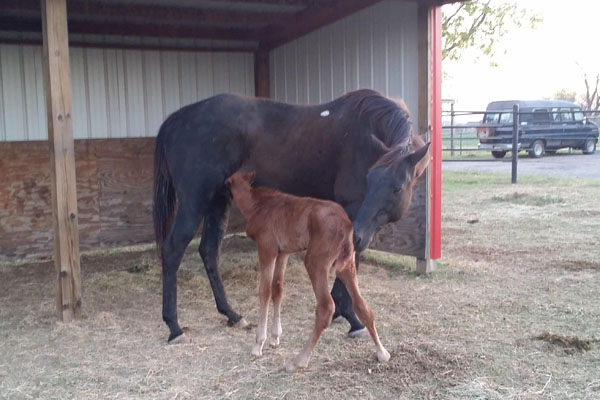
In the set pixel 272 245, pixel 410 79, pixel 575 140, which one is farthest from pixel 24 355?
pixel 575 140

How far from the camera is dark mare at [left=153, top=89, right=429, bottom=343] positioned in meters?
4.21

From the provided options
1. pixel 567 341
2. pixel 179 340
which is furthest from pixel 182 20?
pixel 567 341

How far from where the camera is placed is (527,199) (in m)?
10.4

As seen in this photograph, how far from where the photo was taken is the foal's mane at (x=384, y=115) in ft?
12.8

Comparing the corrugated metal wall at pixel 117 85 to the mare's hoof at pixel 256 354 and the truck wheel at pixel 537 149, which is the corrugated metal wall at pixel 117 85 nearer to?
the mare's hoof at pixel 256 354

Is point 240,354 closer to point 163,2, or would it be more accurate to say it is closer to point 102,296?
point 102,296

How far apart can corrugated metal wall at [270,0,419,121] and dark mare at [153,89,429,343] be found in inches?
66.6

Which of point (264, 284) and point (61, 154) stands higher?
point (61, 154)

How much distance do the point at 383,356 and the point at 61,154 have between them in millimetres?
2908

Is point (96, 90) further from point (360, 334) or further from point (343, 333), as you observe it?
point (360, 334)

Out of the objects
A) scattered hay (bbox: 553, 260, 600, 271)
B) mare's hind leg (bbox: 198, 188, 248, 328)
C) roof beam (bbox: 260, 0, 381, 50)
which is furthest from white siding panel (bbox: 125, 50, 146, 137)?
scattered hay (bbox: 553, 260, 600, 271)

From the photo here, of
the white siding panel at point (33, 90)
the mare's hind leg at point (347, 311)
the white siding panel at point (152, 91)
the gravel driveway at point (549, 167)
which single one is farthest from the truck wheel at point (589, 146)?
the mare's hind leg at point (347, 311)

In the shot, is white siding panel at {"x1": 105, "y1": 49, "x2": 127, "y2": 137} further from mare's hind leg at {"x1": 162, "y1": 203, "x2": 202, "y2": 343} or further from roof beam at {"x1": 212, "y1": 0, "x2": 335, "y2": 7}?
mare's hind leg at {"x1": 162, "y1": 203, "x2": 202, "y2": 343}

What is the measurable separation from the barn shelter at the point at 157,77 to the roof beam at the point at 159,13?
13mm
